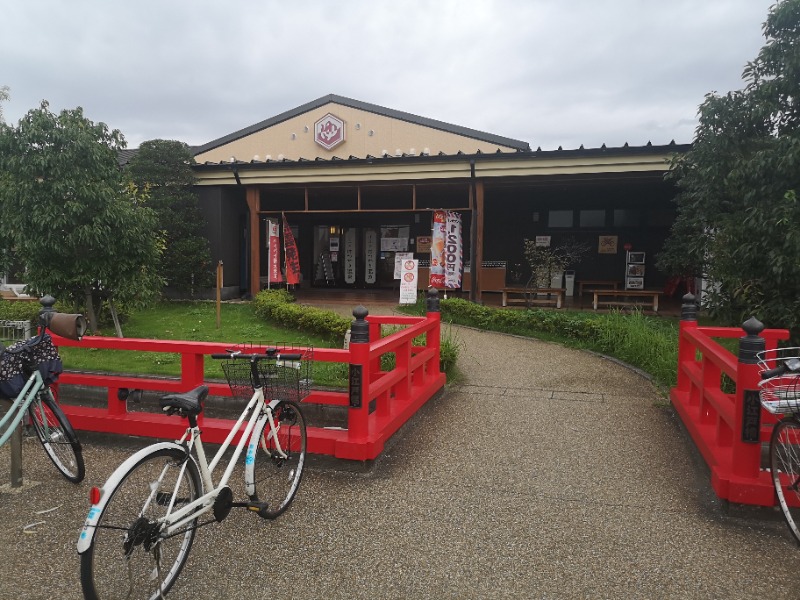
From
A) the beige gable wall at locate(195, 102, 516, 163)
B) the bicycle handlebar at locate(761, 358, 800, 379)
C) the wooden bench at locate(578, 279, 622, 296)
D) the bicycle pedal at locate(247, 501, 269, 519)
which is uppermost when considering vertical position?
the beige gable wall at locate(195, 102, 516, 163)

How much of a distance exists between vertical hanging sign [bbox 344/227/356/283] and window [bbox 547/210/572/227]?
5.93 meters

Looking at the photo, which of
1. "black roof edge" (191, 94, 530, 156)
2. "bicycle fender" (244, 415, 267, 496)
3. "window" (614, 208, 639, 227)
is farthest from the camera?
"black roof edge" (191, 94, 530, 156)

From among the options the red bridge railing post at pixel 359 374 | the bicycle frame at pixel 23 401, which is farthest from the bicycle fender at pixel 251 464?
the bicycle frame at pixel 23 401

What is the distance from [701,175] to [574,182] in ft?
20.1

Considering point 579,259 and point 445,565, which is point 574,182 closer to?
point 579,259

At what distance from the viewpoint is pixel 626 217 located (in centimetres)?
1562

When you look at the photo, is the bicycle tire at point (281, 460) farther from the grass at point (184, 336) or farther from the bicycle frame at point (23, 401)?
the bicycle frame at point (23, 401)

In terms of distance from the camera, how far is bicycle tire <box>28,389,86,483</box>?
3758 mm

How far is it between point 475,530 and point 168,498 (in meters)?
1.71

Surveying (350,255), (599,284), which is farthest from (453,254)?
(350,255)

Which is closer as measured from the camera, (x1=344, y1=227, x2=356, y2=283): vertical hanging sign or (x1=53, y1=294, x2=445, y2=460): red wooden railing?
(x1=53, y1=294, x2=445, y2=460): red wooden railing

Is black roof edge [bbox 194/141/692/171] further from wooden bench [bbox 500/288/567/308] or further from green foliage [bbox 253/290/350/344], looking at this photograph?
green foliage [bbox 253/290/350/344]

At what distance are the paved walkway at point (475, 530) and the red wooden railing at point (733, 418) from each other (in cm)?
18

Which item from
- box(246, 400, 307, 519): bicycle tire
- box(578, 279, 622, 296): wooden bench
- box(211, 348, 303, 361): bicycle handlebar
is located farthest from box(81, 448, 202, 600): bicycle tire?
box(578, 279, 622, 296): wooden bench
